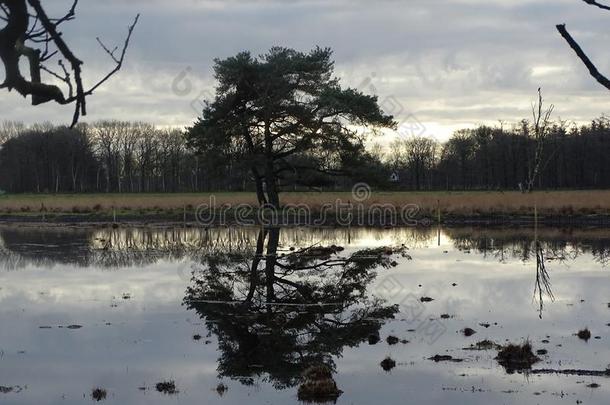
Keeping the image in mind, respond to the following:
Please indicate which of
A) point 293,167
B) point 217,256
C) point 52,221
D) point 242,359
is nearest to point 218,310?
point 242,359

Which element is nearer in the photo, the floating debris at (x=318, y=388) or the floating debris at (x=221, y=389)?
the floating debris at (x=318, y=388)

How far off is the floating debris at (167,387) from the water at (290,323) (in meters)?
0.11

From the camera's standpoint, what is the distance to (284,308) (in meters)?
14.6

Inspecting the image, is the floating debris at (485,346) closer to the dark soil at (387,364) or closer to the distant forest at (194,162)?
the dark soil at (387,364)

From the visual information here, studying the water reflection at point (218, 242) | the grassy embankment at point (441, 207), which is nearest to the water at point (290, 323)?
the water reflection at point (218, 242)

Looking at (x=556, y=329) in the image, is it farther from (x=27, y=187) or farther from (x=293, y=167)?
(x=27, y=187)

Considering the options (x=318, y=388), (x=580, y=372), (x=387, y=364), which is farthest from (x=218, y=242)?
(x=580, y=372)

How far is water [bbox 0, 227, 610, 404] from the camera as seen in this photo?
30.6ft

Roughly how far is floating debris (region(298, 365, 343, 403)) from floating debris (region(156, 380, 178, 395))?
1567 mm

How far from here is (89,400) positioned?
889 centimetres

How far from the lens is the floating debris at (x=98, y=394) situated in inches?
351

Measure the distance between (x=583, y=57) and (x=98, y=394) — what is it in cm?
769

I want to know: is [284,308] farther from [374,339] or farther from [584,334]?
[584,334]

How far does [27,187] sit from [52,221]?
77.1 m
